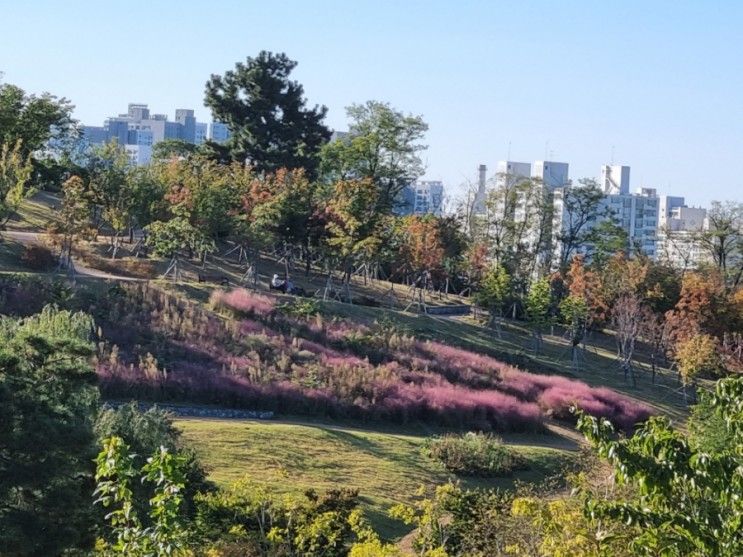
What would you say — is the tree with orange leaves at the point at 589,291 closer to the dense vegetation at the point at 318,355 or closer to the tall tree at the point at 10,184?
the dense vegetation at the point at 318,355

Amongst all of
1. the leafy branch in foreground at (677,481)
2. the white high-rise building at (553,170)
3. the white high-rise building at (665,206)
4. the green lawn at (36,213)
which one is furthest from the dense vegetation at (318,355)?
the white high-rise building at (665,206)

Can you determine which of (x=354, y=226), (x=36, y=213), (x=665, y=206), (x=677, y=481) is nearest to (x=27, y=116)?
(x=36, y=213)

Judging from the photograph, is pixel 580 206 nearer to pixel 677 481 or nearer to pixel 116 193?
pixel 116 193

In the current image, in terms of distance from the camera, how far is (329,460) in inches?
850

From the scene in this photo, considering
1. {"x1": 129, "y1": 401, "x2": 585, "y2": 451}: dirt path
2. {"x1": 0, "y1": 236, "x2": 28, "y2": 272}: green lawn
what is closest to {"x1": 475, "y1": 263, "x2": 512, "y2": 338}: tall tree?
{"x1": 129, "y1": 401, "x2": 585, "y2": 451}: dirt path

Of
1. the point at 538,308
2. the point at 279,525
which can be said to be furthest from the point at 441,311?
the point at 279,525

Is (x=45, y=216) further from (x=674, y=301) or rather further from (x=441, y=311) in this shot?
(x=674, y=301)

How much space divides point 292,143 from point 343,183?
49.2 ft

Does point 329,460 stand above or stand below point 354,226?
below

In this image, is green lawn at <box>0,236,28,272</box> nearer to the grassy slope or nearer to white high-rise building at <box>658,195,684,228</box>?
the grassy slope

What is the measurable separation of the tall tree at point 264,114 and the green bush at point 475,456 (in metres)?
35.3

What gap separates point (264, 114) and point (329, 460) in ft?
128

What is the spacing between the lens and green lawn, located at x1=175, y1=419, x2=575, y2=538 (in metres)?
19.0

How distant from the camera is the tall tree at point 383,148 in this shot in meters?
58.3
